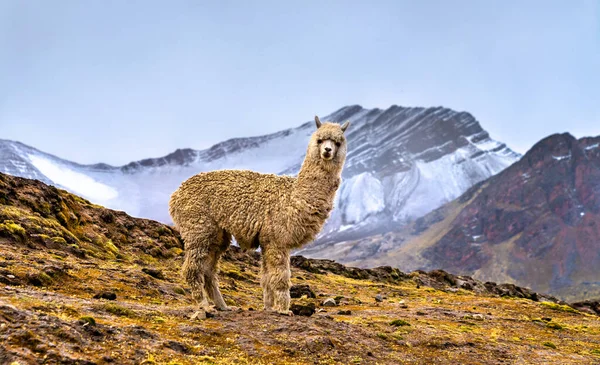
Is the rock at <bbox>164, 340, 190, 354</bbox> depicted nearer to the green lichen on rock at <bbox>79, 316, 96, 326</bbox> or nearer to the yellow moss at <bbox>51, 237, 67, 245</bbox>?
the green lichen on rock at <bbox>79, 316, 96, 326</bbox>

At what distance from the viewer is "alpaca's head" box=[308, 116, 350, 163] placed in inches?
852

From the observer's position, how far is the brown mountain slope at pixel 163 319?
15.9m

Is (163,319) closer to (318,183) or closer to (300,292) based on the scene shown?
(318,183)

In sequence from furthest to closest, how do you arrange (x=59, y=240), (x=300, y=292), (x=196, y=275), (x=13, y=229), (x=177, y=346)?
(x=300, y=292) → (x=59, y=240) → (x=13, y=229) → (x=196, y=275) → (x=177, y=346)

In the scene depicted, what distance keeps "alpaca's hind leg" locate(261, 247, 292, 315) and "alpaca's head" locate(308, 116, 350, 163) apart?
3.99m

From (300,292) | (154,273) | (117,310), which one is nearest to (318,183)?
(117,310)

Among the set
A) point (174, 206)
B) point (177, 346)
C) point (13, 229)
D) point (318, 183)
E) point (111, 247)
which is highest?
point (318, 183)

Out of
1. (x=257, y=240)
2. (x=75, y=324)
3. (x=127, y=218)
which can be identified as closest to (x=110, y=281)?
(x=257, y=240)

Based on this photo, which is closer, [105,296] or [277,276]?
[277,276]

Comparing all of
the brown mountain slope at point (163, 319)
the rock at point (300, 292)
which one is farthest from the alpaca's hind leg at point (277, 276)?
the rock at point (300, 292)

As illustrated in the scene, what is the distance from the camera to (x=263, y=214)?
2156cm

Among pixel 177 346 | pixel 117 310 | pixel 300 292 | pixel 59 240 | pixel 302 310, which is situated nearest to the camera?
pixel 177 346

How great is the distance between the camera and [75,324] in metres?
16.2

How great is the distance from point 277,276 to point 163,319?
4.36 meters
